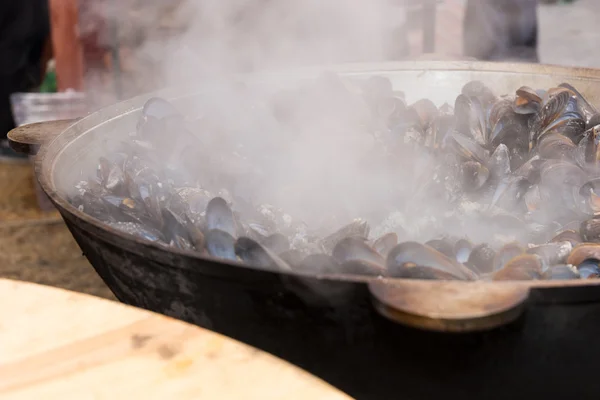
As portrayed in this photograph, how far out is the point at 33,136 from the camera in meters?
1.60

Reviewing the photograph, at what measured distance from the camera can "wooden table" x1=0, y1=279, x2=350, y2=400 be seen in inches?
20.6

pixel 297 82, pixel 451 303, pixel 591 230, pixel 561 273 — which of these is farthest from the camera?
pixel 297 82

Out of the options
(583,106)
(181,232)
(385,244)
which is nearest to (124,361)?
(181,232)

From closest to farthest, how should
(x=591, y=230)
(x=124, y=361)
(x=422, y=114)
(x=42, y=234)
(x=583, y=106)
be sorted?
(x=124, y=361), (x=591, y=230), (x=583, y=106), (x=422, y=114), (x=42, y=234)

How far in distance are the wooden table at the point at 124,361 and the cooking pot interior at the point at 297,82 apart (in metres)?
0.82

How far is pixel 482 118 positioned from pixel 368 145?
354 millimetres

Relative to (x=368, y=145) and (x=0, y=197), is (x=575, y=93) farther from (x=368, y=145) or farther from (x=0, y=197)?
(x=0, y=197)

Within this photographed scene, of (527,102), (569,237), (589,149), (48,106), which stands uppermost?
(527,102)

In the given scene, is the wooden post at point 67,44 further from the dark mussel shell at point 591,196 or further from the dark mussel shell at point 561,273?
the dark mussel shell at point 561,273

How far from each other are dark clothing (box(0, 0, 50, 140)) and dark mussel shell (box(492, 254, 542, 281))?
4.87 meters

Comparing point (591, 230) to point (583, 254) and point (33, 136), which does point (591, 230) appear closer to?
point (583, 254)

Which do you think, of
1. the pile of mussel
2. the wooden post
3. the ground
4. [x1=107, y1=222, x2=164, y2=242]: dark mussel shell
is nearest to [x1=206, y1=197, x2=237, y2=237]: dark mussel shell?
the pile of mussel

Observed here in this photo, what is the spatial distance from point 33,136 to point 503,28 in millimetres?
3482

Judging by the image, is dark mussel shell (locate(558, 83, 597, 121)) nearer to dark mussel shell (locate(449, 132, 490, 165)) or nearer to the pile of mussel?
the pile of mussel
